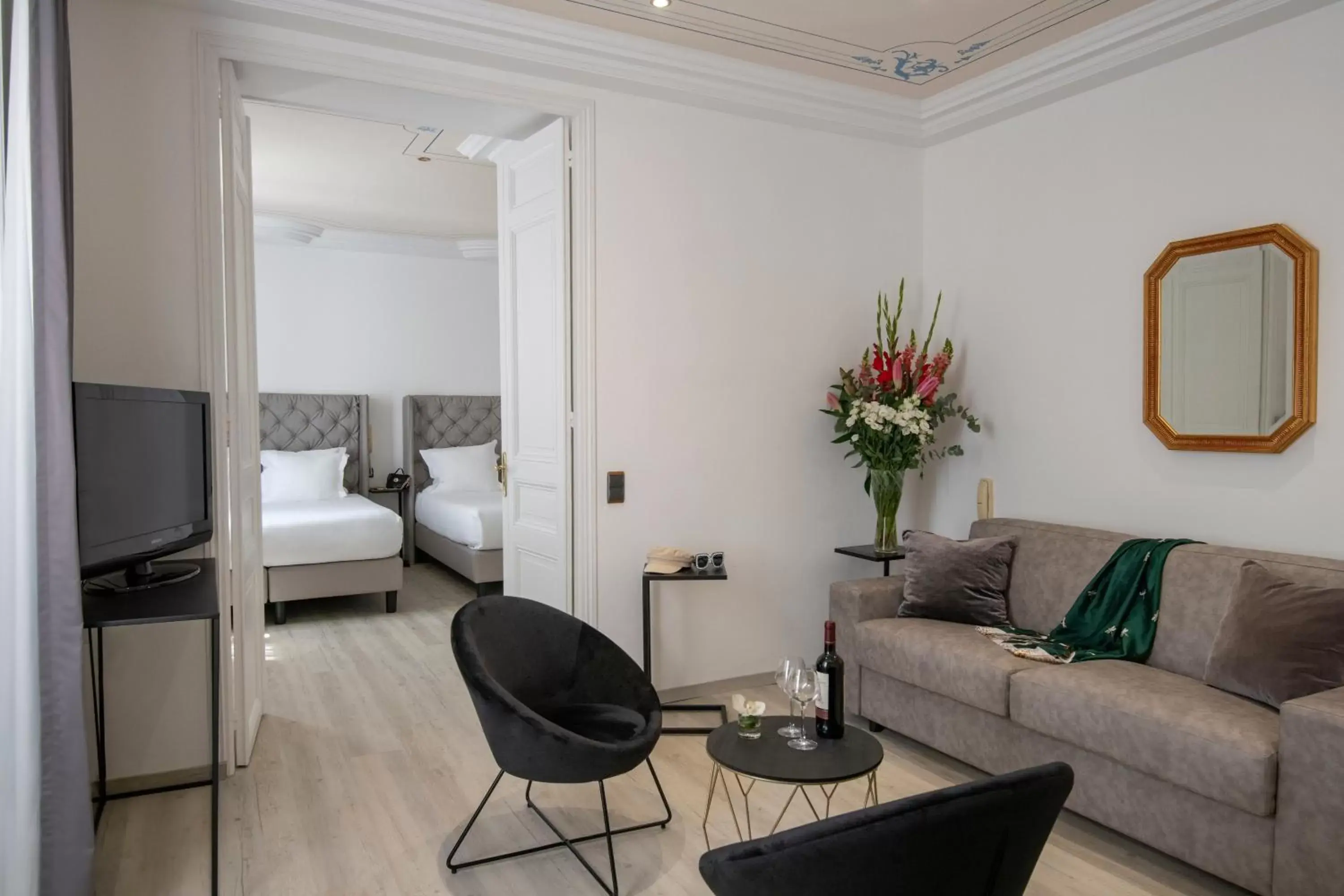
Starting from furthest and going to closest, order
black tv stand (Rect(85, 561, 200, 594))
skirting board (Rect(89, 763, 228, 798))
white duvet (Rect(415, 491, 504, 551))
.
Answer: white duvet (Rect(415, 491, 504, 551)) → skirting board (Rect(89, 763, 228, 798)) → black tv stand (Rect(85, 561, 200, 594))

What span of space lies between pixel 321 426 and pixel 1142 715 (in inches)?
261

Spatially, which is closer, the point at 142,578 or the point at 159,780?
the point at 142,578

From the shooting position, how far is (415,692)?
4.36 metres

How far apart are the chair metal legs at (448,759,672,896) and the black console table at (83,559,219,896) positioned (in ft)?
2.20

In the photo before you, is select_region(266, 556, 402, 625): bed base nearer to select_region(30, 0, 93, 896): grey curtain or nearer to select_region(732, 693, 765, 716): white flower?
select_region(30, 0, 93, 896): grey curtain

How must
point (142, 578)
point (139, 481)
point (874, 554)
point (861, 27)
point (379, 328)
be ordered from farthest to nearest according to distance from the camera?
point (379, 328), point (874, 554), point (861, 27), point (142, 578), point (139, 481)

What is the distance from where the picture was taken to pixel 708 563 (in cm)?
391

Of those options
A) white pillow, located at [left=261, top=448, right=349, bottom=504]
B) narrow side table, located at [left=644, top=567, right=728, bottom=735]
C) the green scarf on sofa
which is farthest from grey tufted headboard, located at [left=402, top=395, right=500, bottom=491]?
the green scarf on sofa

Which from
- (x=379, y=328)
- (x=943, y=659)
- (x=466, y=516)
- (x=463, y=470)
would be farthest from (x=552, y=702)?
(x=379, y=328)

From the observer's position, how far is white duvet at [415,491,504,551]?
614 cm

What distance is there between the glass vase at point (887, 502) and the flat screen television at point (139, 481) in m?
2.78

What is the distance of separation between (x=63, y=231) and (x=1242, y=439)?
383 centimetres

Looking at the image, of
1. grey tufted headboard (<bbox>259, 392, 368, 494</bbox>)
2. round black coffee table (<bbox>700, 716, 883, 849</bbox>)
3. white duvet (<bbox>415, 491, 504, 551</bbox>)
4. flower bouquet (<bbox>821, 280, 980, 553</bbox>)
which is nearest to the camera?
round black coffee table (<bbox>700, 716, 883, 849</bbox>)

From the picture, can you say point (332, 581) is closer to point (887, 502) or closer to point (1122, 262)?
point (887, 502)
